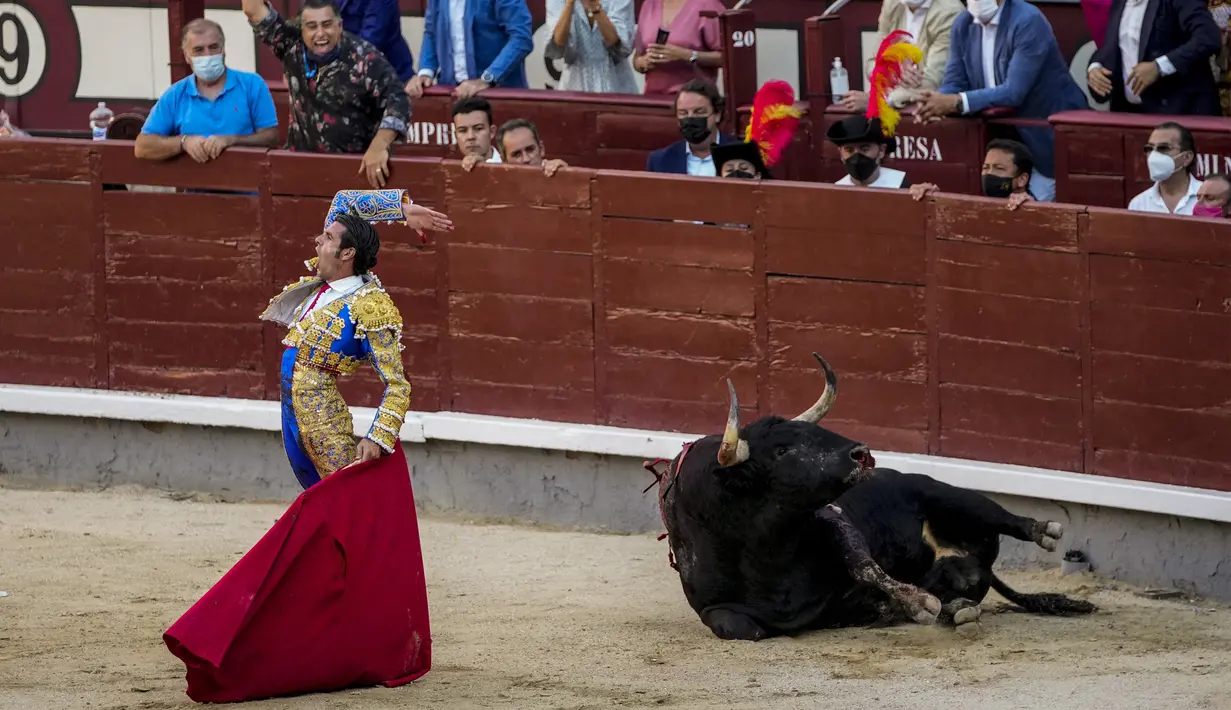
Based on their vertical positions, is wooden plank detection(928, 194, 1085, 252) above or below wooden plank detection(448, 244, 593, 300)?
above

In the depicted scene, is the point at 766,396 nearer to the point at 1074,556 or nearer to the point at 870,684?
the point at 1074,556

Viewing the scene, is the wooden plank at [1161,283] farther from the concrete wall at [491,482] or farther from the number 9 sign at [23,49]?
the number 9 sign at [23,49]

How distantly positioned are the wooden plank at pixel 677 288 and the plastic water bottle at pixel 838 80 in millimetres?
1841

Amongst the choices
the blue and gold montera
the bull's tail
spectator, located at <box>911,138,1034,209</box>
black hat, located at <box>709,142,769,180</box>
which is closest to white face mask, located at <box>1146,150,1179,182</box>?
spectator, located at <box>911,138,1034,209</box>

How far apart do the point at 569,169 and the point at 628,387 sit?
34.9 inches

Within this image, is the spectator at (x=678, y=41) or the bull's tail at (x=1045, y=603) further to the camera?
the spectator at (x=678, y=41)

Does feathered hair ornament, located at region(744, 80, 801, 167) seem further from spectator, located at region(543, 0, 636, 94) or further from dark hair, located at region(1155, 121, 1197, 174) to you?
dark hair, located at region(1155, 121, 1197, 174)

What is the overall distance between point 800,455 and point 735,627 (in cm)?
59

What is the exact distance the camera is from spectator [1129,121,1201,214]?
826cm

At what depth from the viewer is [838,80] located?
33.4 ft

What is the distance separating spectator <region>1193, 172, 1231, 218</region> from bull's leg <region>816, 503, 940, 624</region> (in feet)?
6.21

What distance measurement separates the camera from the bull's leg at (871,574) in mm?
6738

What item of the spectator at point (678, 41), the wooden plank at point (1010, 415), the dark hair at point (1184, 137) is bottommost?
the wooden plank at point (1010, 415)

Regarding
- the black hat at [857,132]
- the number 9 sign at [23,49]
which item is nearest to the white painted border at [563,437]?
the black hat at [857,132]
